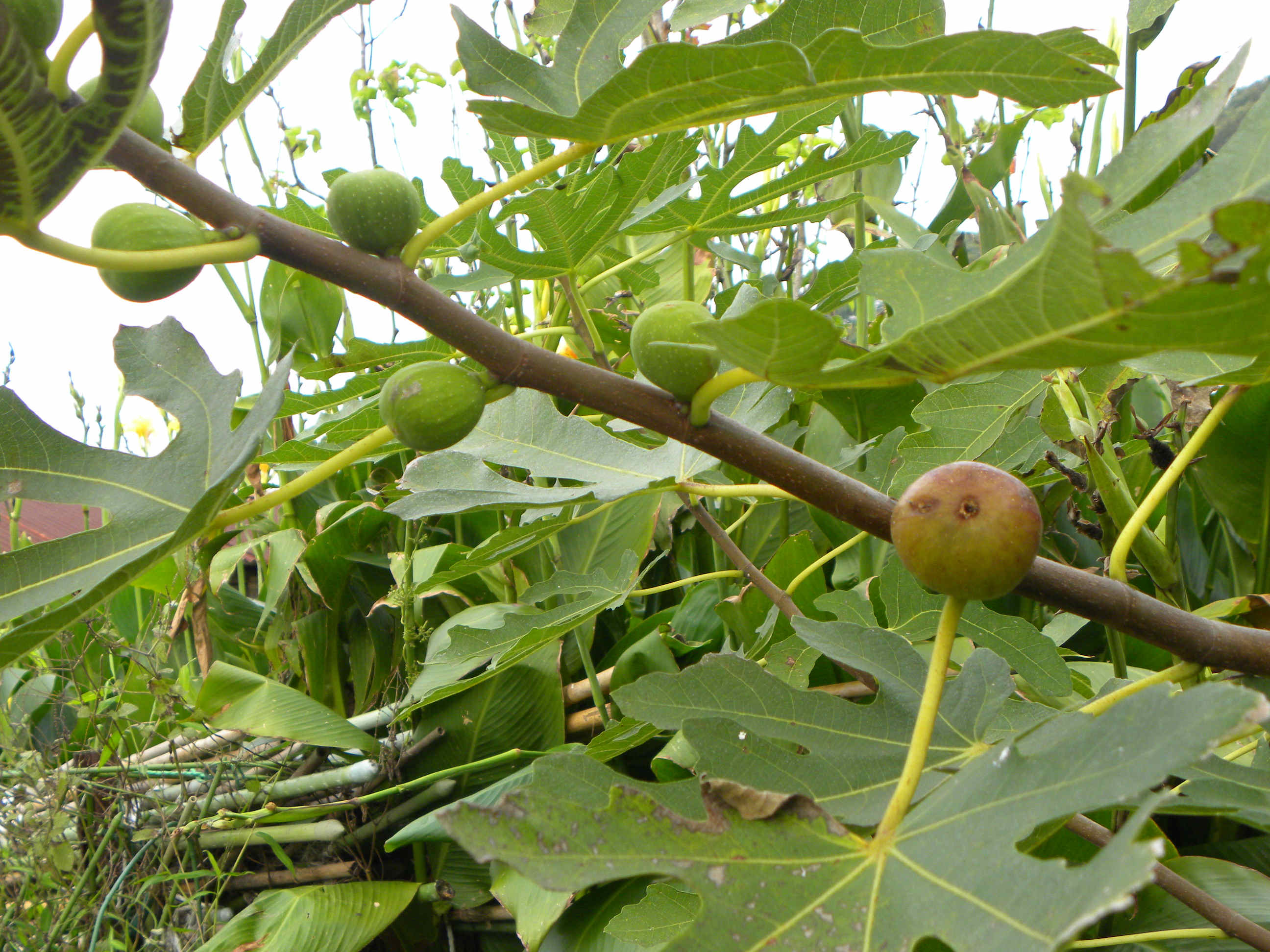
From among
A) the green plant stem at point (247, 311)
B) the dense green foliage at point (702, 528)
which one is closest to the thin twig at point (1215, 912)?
the dense green foliage at point (702, 528)

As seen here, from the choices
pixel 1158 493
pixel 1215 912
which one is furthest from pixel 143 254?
pixel 1215 912

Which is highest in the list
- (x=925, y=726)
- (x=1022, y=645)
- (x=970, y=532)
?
(x=970, y=532)

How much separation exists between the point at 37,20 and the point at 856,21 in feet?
1.35

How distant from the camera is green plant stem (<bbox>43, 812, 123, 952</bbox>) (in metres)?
1.25

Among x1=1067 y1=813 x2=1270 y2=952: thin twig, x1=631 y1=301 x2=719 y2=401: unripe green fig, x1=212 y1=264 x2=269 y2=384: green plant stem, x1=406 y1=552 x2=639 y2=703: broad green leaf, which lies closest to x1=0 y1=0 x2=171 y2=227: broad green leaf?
x1=631 y1=301 x2=719 y2=401: unripe green fig

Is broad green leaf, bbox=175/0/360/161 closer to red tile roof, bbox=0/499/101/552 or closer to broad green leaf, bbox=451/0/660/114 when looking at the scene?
broad green leaf, bbox=451/0/660/114

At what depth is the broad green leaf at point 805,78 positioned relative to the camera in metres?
0.42

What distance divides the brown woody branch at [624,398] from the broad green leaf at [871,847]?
0.09m

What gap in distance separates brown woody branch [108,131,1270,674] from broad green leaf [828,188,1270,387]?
3.5 inches

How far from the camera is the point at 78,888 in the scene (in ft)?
4.12

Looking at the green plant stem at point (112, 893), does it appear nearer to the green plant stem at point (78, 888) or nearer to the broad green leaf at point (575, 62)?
the green plant stem at point (78, 888)

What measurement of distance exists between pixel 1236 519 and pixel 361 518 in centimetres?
136

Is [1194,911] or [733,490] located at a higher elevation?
[733,490]

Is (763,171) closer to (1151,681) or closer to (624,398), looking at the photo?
(624,398)
